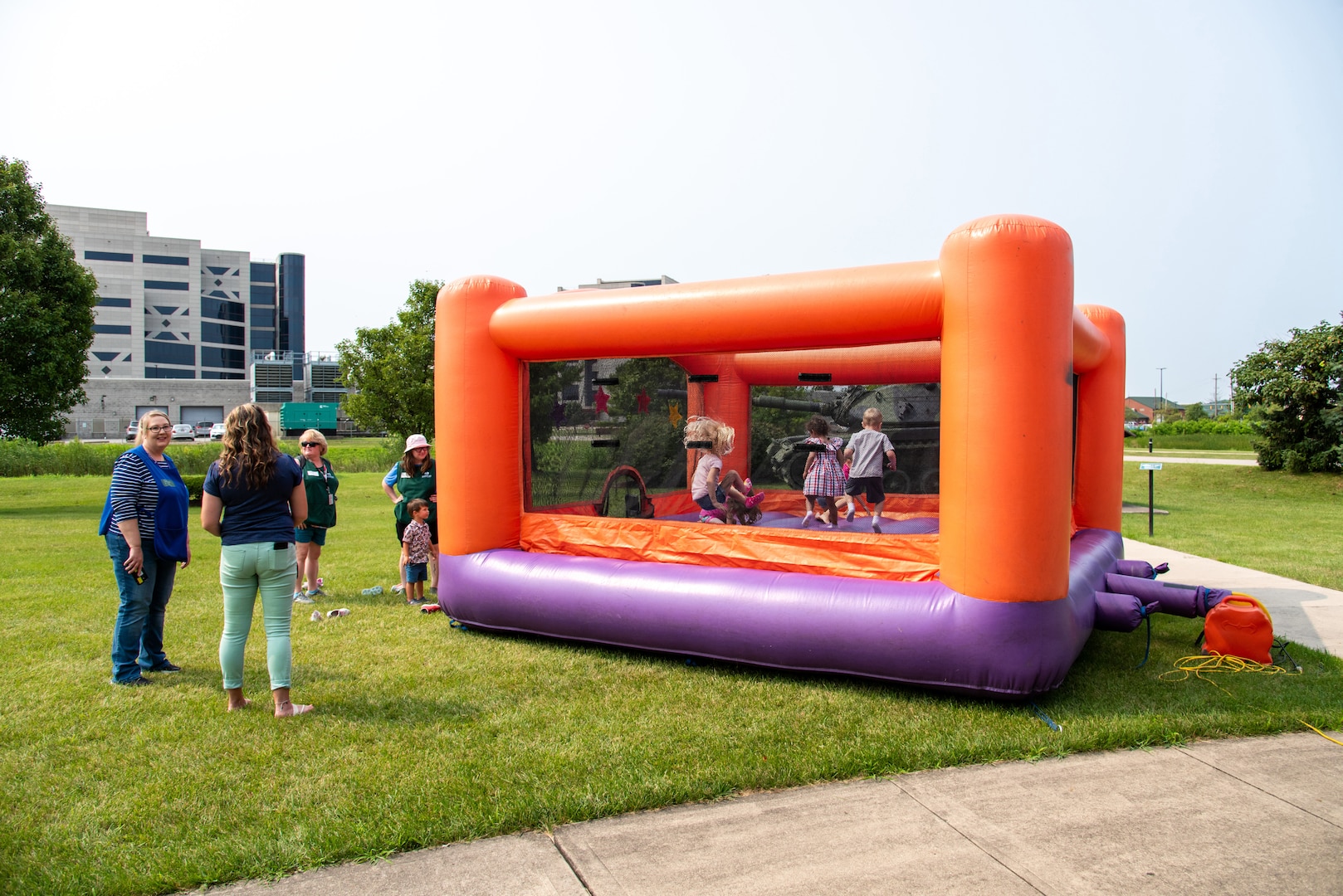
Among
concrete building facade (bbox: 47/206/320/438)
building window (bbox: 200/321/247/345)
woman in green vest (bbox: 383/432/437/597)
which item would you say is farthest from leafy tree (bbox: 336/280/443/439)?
building window (bbox: 200/321/247/345)

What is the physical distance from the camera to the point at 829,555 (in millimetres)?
5352

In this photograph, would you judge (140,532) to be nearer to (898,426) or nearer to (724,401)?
(724,401)

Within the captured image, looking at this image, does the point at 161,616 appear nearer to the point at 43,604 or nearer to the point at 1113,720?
the point at 43,604

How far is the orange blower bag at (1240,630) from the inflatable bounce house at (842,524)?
169mm

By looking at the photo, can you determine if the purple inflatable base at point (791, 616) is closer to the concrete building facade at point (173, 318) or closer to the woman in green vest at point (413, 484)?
the woman in green vest at point (413, 484)

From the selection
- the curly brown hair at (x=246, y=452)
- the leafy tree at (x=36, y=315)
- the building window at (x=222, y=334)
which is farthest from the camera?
the building window at (x=222, y=334)

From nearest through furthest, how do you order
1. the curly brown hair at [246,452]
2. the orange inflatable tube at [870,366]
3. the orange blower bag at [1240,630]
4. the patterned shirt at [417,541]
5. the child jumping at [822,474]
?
1. the curly brown hair at [246,452]
2. the orange inflatable tube at [870,366]
3. the orange blower bag at [1240,630]
4. the child jumping at [822,474]
5. the patterned shirt at [417,541]

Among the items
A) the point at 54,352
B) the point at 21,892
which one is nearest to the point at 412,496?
the point at 21,892

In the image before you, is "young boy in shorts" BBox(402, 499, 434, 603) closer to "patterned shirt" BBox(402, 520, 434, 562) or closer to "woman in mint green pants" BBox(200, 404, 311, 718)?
"patterned shirt" BBox(402, 520, 434, 562)

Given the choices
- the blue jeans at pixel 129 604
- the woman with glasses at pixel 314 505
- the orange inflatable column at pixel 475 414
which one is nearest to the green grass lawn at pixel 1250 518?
the orange inflatable column at pixel 475 414

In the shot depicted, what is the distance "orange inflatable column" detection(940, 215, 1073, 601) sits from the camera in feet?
14.8

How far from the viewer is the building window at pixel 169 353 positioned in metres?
68.1

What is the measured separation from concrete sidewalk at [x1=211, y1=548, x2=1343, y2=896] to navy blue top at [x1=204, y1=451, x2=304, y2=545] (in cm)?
193

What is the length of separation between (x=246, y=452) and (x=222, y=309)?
3083 inches
